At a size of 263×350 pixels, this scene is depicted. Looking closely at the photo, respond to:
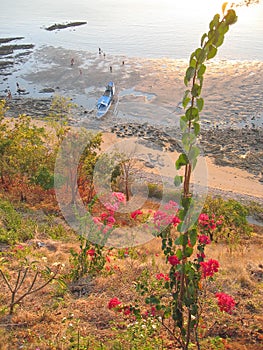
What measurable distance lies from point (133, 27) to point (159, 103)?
25.8 m

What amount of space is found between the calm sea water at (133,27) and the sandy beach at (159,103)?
362 centimetres

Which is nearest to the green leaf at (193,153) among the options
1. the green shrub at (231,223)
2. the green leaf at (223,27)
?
the green leaf at (223,27)

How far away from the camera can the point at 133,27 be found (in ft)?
152

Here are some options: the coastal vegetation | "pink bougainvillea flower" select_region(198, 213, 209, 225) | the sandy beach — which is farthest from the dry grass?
the sandy beach

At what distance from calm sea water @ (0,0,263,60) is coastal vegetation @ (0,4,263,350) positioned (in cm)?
2562

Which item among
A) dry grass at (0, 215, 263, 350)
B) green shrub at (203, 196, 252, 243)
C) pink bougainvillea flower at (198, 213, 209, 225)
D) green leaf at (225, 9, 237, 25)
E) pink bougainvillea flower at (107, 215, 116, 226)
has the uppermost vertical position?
green leaf at (225, 9, 237, 25)

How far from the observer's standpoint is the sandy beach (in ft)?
59.3

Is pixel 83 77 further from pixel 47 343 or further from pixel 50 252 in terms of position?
pixel 47 343

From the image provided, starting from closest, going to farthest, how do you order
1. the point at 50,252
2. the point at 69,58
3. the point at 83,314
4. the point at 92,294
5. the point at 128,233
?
1. the point at 83,314
2. the point at 92,294
3. the point at 50,252
4. the point at 128,233
5. the point at 69,58

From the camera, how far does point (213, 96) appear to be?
82.3 feet

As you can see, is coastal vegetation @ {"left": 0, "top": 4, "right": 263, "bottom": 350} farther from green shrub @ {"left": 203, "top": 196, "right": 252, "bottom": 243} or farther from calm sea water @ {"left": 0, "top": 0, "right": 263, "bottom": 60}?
calm sea water @ {"left": 0, "top": 0, "right": 263, "bottom": 60}

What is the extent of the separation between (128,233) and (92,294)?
309cm

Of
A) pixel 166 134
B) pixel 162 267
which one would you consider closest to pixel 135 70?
pixel 166 134

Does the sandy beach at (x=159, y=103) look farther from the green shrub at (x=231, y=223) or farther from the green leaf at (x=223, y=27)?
the green leaf at (x=223, y=27)
